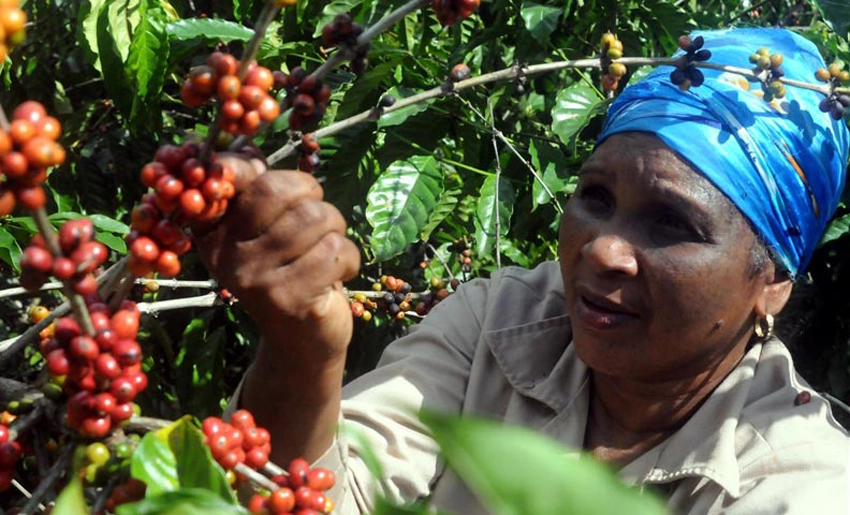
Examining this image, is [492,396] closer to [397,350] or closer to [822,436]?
[397,350]

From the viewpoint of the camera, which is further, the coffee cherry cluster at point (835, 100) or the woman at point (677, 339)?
the woman at point (677, 339)

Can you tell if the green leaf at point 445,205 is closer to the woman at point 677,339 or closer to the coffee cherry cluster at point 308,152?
the woman at point 677,339

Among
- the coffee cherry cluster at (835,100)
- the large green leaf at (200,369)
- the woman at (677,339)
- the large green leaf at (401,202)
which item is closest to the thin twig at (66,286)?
the woman at (677,339)

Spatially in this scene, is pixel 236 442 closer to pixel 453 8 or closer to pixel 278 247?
pixel 278 247

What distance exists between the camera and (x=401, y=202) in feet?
8.91

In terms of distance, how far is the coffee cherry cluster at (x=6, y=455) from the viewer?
1212mm

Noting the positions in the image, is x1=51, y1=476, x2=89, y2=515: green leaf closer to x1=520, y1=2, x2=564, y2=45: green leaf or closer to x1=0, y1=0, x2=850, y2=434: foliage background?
x1=0, y1=0, x2=850, y2=434: foliage background

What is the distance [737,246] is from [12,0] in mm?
1562

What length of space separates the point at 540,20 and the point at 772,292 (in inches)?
35.7

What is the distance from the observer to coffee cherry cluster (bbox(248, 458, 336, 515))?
1.23m

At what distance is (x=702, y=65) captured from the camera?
171 cm

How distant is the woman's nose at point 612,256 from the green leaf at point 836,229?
1.40m

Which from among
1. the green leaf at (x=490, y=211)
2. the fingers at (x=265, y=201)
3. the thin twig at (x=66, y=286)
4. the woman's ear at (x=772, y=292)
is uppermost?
the thin twig at (x=66, y=286)

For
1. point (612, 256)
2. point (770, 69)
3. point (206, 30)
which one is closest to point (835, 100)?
point (770, 69)
